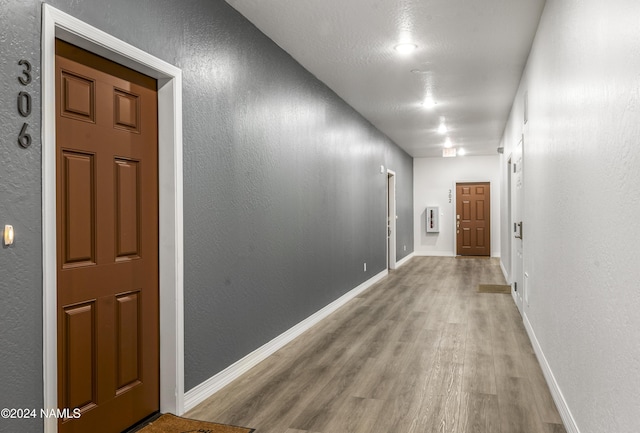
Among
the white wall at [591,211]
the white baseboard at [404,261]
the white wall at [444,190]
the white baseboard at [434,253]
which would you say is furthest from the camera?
the white baseboard at [434,253]

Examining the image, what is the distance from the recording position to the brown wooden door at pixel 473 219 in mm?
12125

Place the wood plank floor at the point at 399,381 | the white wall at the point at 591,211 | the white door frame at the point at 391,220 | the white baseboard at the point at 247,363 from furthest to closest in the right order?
1. the white door frame at the point at 391,220
2. the white baseboard at the point at 247,363
3. the wood plank floor at the point at 399,381
4. the white wall at the point at 591,211

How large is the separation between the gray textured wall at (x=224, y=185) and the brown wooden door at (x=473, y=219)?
23.2 ft

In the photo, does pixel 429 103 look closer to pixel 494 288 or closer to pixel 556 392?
pixel 494 288

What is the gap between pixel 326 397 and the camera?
9.97 ft

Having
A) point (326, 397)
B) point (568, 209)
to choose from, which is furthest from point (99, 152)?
point (568, 209)

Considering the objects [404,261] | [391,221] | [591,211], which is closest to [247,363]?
[591,211]

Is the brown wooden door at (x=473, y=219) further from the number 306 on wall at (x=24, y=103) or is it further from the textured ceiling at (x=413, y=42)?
the number 306 on wall at (x=24, y=103)

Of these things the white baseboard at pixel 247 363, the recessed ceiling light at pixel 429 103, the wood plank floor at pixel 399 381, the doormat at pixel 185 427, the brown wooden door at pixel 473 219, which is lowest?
the wood plank floor at pixel 399 381

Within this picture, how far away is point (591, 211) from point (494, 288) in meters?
5.47

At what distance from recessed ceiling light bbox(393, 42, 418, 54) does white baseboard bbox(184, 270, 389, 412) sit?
8.92 ft

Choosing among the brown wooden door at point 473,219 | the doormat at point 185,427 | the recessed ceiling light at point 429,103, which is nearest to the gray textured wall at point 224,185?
the doormat at point 185,427

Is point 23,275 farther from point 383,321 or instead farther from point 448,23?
point 383,321

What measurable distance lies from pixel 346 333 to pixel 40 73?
3.54 m
